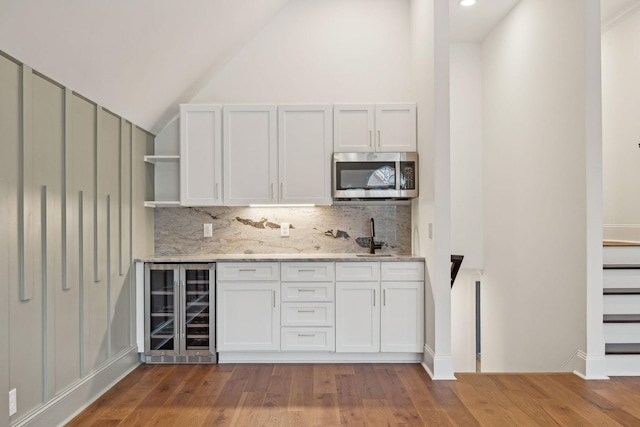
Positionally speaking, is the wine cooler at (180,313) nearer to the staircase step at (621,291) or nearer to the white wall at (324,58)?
the white wall at (324,58)

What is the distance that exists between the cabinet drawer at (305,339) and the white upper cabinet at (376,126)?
1.56 meters

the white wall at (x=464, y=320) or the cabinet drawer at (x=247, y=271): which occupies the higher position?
the cabinet drawer at (x=247, y=271)

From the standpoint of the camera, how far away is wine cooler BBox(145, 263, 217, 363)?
12.4 feet

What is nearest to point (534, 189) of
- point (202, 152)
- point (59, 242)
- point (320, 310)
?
point (320, 310)

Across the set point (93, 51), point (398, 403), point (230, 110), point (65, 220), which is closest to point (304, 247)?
point (230, 110)

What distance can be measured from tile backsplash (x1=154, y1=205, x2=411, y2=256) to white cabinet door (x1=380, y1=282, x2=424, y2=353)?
673 mm

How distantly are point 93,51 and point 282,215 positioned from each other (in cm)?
222

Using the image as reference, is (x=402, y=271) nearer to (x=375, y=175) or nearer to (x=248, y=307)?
(x=375, y=175)

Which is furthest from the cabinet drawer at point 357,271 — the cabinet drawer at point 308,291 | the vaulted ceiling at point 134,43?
the vaulted ceiling at point 134,43

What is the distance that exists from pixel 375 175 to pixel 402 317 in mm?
1208

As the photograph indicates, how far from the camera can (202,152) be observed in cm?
407

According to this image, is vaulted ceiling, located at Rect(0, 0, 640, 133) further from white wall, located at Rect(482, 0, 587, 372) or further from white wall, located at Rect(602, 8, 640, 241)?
white wall, located at Rect(482, 0, 587, 372)

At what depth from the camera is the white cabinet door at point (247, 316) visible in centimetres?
376

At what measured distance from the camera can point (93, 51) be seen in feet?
8.68
